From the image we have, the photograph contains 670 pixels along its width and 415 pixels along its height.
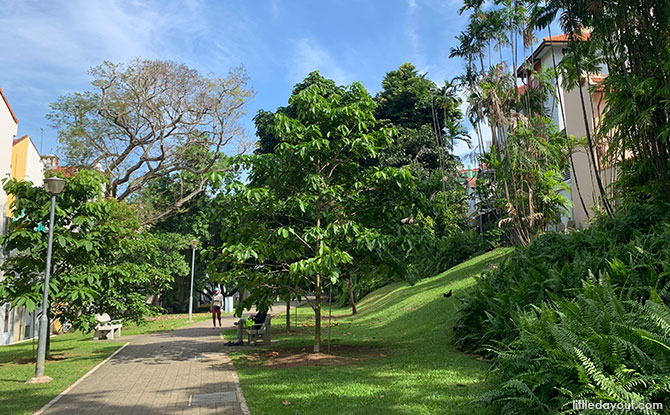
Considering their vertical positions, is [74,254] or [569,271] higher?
[74,254]

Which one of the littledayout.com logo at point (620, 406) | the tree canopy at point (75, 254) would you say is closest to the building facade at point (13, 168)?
the tree canopy at point (75, 254)

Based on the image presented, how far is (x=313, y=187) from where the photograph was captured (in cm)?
1119

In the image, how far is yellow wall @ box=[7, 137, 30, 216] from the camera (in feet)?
72.1

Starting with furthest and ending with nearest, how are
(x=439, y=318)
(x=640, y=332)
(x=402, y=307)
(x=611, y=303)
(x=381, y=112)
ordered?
1. (x=381, y=112)
2. (x=402, y=307)
3. (x=439, y=318)
4. (x=611, y=303)
5. (x=640, y=332)

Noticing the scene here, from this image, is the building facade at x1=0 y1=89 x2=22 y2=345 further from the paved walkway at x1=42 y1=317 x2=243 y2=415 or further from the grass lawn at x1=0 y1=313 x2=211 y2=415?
the paved walkway at x1=42 y1=317 x2=243 y2=415

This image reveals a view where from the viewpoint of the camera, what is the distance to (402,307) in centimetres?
2083

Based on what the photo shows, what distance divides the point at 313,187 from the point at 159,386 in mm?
4991

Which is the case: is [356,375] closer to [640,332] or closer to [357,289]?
[640,332]

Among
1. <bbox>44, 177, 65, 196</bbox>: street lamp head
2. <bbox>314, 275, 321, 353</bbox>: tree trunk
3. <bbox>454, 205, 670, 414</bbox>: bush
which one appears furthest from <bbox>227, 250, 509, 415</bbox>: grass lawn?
<bbox>44, 177, 65, 196</bbox>: street lamp head

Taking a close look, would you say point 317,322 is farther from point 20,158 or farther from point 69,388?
point 20,158

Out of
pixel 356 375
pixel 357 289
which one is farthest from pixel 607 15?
pixel 357 289

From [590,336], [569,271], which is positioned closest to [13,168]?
[569,271]

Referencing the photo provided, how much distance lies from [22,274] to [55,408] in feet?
18.5

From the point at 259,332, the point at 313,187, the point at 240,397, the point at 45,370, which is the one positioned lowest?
the point at 240,397
